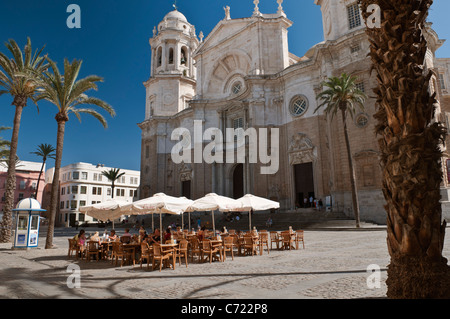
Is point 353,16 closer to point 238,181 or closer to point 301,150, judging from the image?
point 301,150

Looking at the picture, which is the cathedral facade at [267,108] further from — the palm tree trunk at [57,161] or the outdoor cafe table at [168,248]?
the palm tree trunk at [57,161]

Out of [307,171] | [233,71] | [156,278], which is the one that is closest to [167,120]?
[233,71]

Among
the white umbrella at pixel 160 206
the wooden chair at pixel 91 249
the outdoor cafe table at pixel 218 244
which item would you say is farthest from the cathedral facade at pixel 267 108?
the wooden chair at pixel 91 249

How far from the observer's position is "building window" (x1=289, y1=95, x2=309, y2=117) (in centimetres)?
3366

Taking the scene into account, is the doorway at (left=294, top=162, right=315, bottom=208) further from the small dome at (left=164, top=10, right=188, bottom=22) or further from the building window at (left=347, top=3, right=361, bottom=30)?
the small dome at (left=164, top=10, right=188, bottom=22)

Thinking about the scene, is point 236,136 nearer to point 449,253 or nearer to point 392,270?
point 449,253

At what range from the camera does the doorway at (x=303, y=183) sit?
32594 mm

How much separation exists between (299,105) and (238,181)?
12281mm

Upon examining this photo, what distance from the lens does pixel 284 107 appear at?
35812mm

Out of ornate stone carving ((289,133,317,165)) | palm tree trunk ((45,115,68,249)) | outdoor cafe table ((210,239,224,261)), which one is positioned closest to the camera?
outdoor cafe table ((210,239,224,261))

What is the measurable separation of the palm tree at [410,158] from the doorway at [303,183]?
28.0 metres

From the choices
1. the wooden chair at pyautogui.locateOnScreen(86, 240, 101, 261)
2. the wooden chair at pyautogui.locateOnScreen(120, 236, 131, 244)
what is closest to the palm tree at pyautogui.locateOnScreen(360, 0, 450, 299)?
the wooden chair at pyautogui.locateOnScreen(120, 236, 131, 244)

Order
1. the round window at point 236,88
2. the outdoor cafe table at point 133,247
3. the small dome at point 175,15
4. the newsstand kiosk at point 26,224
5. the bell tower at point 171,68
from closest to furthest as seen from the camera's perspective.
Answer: the outdoor cafe table at point 133,247, the newsstand kiosk at point 26,224, the round window at point 236,88, the bell tower at point 171,68, the small dome at point 175,15

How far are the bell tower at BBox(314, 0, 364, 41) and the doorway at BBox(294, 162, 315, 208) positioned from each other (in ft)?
42.9
